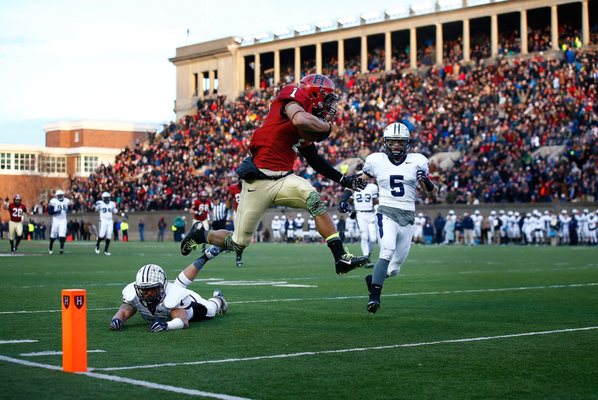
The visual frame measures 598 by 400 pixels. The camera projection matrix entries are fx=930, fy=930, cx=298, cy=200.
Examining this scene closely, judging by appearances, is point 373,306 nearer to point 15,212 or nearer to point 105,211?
point 105,211

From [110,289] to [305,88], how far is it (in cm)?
610

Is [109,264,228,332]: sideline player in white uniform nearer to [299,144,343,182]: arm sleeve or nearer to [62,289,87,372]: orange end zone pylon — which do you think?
[299,144,343,182]: arm sleeve

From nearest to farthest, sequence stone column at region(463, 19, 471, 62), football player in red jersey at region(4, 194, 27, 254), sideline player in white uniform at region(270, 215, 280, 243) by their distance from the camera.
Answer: football player in red jersey at region(4, 194, 27, 254) < sideline player in white uniform at region(270, 215, 280, 243) < stone column at region(463, 19, 471, 62)

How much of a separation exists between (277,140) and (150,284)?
1.90 meters

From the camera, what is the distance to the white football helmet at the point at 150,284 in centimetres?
826

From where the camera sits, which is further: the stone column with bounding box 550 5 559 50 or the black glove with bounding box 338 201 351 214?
the stone column with bounding box 550 5 559 50

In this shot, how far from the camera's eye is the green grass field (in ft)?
18.8

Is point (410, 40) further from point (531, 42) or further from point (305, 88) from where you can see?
point (305, 88)

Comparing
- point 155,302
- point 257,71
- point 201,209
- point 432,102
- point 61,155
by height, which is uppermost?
point 257,71

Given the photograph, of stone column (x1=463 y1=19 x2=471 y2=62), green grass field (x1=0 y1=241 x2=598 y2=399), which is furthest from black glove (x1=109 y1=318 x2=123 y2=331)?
stone column (x1=463 y1=19 x2=471 y2=62)

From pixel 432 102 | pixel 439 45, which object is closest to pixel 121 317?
pixel 432 102

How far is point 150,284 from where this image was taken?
8.24 m

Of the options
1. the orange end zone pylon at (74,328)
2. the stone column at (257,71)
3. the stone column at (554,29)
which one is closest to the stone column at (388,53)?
the stone column at (554,29)

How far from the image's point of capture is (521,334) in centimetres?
845
